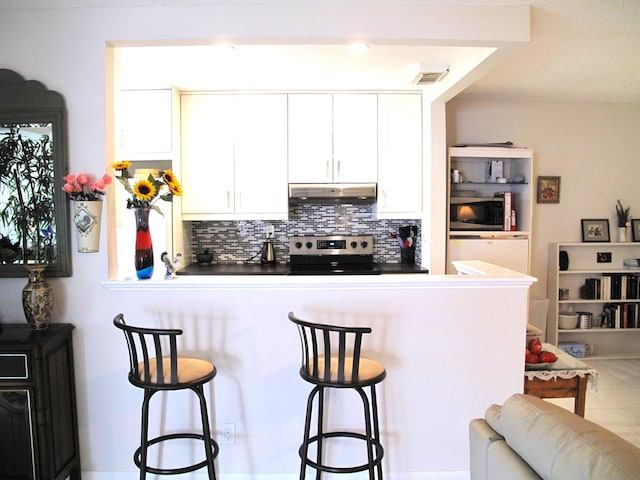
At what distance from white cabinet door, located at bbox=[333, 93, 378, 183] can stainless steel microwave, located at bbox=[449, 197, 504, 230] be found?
0.81 metres

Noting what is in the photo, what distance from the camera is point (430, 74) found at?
325cm

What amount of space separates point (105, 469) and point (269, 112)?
287 cm

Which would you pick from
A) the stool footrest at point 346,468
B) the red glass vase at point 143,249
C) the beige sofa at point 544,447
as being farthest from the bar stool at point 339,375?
the red glass vase at point 143,249

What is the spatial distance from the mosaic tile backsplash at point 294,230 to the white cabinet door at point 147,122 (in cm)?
85

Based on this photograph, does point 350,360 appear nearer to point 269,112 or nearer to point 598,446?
point 598,446

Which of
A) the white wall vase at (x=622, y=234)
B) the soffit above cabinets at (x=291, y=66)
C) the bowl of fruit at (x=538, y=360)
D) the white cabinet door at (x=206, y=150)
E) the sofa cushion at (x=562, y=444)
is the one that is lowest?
the bowl of fruit at (x=538, y=360)

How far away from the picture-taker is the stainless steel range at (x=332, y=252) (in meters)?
4.19

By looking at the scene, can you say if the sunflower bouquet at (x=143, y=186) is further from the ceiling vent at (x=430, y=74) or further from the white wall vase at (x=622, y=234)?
the white wall vase at (x=622, y=234)

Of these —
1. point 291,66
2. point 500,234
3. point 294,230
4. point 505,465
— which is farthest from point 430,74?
point 505,465

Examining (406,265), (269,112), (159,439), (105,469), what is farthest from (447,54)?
(105,469)

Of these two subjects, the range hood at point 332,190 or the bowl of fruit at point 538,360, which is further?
the range hood at point 332,190

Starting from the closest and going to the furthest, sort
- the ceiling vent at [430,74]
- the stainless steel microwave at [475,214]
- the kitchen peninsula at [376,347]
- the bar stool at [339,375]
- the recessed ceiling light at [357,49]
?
the bar stool at [339,375], the kitchen peninsula at [376,347], the recessed ceiling light at [357,49], the ceiling vent at [430,74], the stainless steel microwave at [475,214]

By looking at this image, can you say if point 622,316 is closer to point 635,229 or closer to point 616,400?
point 635,229

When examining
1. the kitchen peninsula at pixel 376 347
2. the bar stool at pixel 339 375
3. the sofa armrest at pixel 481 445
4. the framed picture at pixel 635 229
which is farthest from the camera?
the framed picture at pixel 635 229
